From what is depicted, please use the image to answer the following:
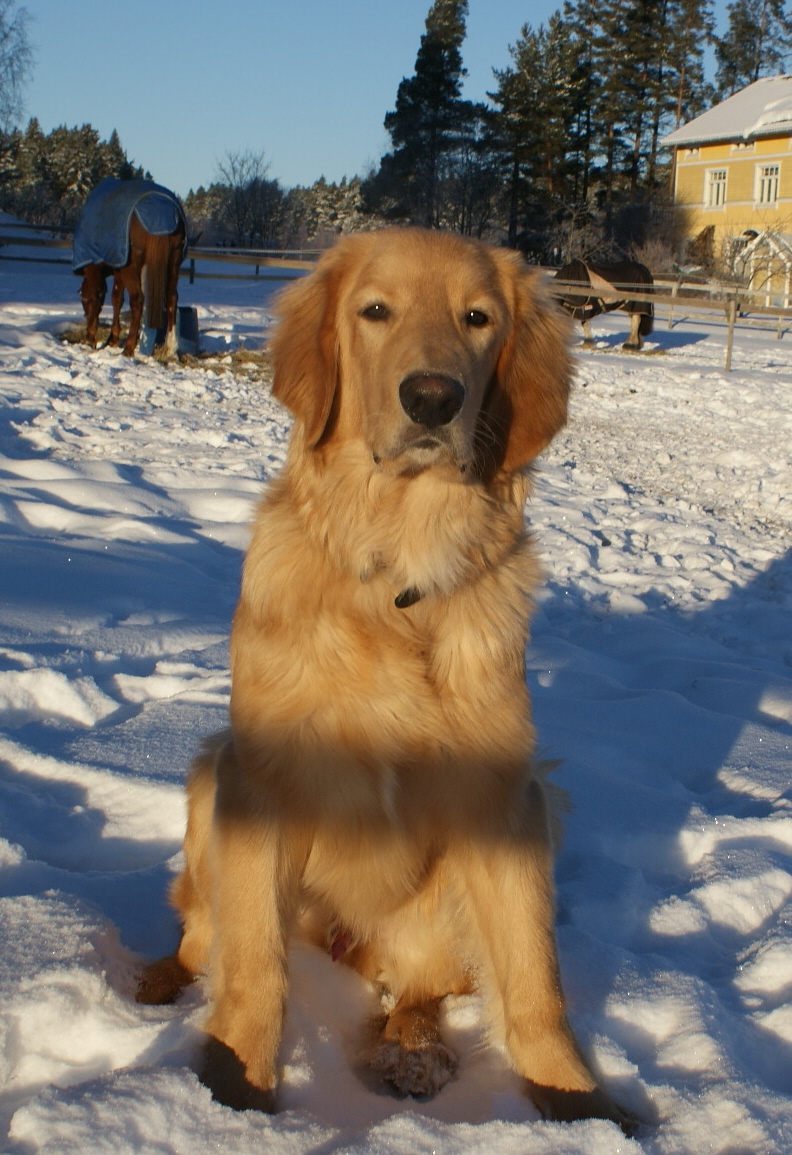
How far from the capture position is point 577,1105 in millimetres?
2053

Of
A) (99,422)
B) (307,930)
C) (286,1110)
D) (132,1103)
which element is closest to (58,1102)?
(132,1103)

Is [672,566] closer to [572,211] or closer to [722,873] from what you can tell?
[722,873]

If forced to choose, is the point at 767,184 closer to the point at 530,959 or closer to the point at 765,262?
the point at 765,262

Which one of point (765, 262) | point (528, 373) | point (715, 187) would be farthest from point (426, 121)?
point (528, 373)

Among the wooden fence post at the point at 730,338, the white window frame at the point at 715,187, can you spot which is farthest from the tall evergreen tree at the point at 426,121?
the wooden fence post at the point at 730,338

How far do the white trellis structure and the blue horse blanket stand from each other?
25840 mm

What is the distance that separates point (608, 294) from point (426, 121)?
30.5 metres

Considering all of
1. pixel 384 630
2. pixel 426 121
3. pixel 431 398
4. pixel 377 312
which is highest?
pixel 426 121

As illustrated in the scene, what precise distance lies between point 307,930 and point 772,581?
481 cm

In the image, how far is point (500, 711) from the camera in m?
2.27

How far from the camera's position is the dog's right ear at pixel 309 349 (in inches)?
103

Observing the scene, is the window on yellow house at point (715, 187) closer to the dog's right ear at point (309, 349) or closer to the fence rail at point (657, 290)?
the fence rail at point (657, 290)

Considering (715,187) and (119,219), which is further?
(715,187)

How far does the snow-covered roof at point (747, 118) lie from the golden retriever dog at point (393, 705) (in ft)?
153
